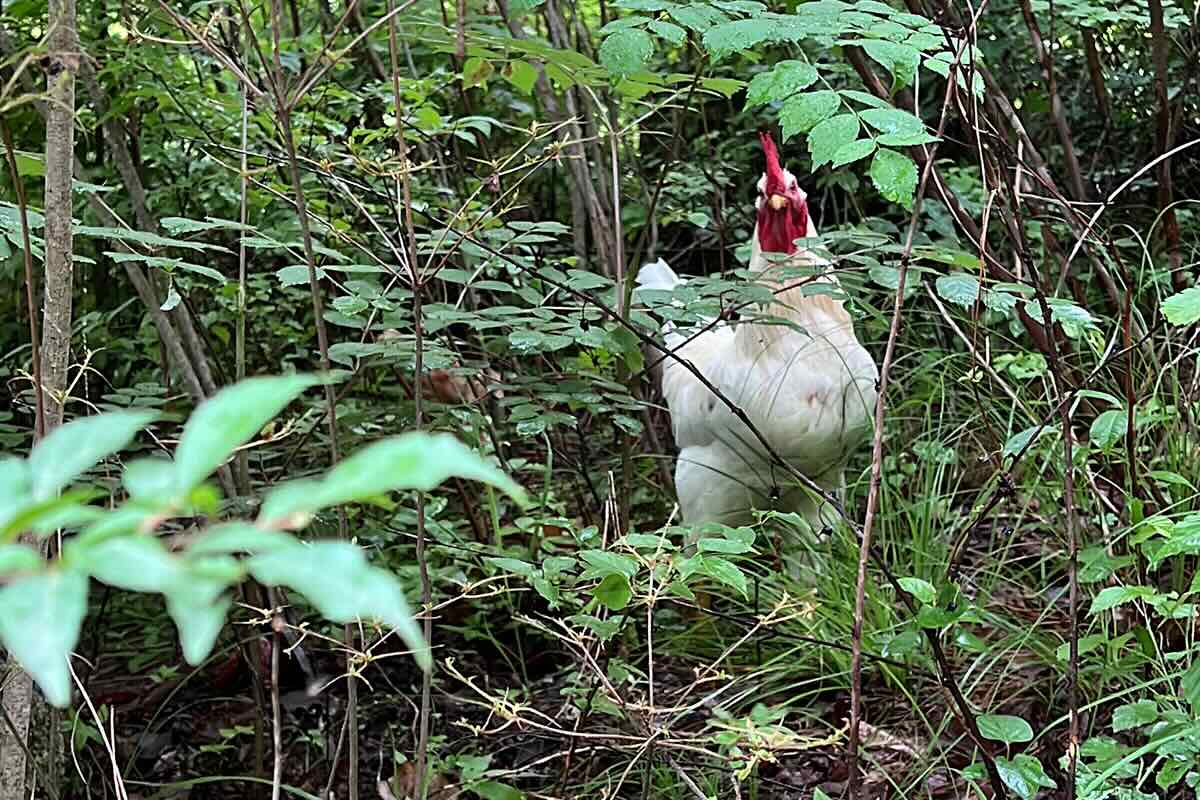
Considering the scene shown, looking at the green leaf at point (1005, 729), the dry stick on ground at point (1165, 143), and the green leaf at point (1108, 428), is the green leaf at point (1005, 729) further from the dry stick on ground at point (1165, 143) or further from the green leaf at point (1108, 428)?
the dry stick on ground at point (1165, 143)

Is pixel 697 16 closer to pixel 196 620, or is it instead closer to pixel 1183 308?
pixel 1183 308

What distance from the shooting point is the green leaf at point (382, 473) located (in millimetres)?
433

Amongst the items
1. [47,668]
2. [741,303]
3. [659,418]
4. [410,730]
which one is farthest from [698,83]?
[47,668]

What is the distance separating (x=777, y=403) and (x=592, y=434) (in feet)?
2.44

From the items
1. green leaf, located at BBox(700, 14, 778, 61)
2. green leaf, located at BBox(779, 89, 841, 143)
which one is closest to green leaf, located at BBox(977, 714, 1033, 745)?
green leaf, located at BBox(779, 89, 841, 143)

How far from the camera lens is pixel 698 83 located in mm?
2203

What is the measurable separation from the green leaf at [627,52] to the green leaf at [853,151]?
0.33 m

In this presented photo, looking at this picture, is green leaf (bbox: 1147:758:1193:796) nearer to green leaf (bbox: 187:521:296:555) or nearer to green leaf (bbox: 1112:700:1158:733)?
green leaf (bbox: 1112:700:1158:733)

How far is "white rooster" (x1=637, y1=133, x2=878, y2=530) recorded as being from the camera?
2992 millimetres

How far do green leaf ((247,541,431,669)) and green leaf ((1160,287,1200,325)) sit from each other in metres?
1.47

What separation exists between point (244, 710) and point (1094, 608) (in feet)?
6.13

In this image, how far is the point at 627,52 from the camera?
184 centimetres

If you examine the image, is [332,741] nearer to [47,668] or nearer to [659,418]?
[659,418]

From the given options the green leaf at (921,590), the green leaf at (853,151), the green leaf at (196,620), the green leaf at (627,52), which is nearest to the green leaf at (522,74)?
the green leaf at (627,52)
